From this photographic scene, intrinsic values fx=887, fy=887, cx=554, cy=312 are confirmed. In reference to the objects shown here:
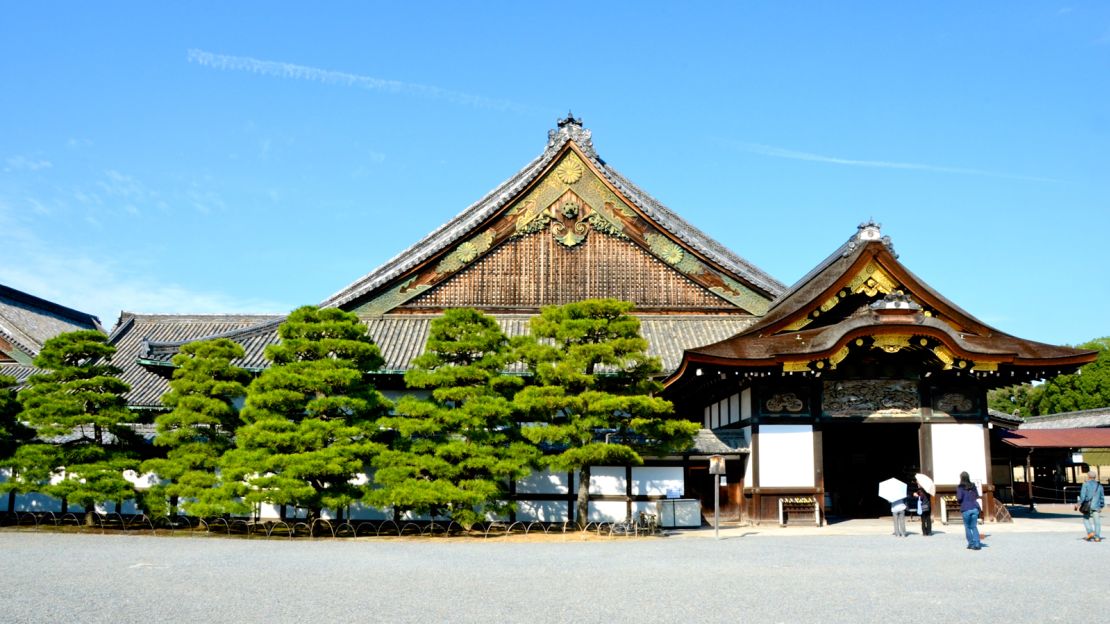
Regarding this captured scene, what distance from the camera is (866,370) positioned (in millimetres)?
19766

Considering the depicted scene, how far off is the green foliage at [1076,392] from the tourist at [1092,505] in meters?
43.1

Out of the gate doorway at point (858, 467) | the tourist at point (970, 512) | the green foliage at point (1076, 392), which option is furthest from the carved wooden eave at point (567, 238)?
the green foliage at point (1076, 392)

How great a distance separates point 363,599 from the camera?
925 centimetres

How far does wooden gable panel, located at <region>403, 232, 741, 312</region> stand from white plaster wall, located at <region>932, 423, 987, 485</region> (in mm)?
6911

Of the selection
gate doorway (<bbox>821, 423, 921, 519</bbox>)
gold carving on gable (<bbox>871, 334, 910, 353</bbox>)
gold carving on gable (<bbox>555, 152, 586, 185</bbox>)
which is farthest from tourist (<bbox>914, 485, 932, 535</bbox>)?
gold carving on gable (<bbox>555, 152, 586, 185</bbox>)

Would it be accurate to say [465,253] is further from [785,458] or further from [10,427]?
[10,427]

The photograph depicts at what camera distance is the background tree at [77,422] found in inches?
738

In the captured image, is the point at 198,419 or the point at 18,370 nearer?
the point at 198,419

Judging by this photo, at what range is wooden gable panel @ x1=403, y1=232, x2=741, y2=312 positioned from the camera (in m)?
24.8

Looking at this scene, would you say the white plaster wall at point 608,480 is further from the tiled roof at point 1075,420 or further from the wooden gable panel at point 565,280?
the tiled roof at point 1075,420

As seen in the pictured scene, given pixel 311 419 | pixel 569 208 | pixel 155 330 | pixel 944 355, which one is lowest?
pixel 311 419

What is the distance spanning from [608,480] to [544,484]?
4.81 feet

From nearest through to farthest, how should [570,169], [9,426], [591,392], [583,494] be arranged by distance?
[591,392]
[583,494]
[9,426]
[570,169]

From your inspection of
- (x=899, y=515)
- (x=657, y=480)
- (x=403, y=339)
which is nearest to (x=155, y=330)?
(x=403, y=339)
